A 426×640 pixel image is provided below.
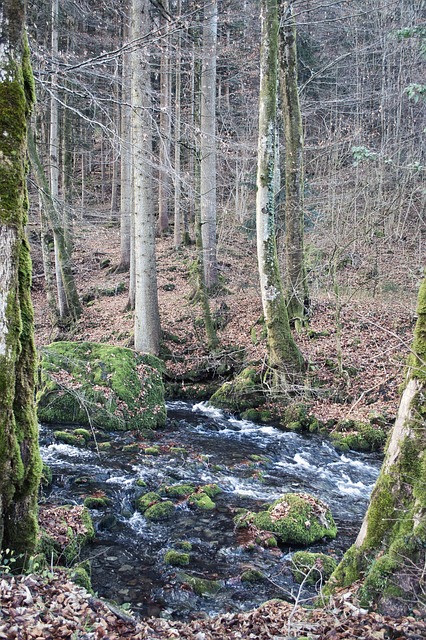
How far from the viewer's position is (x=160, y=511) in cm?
691

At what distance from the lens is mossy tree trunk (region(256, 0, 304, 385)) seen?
34.1ft

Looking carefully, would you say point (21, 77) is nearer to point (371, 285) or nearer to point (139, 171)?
point (139, 171)

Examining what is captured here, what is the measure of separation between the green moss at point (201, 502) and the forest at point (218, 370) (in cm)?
3

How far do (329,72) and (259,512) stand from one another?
22997 mm

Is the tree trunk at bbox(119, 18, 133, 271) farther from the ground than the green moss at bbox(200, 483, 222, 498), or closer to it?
farther from the ground

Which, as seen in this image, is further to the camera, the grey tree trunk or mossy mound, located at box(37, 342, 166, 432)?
the grey tree trunk

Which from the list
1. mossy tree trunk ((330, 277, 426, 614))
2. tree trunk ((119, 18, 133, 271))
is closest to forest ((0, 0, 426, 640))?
mossy tree trunk ((330, 277, 426, 614))

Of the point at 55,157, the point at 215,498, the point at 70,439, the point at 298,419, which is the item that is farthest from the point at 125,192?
the point at 215,498

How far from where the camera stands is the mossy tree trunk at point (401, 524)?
3750 millimetres

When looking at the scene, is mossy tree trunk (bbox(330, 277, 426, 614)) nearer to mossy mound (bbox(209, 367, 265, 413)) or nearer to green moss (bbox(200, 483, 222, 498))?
green moss (bbox(200, 483, 222, 498))

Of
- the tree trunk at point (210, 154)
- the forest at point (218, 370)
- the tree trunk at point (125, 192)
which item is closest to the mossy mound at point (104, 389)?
the forest at point (218, 370)

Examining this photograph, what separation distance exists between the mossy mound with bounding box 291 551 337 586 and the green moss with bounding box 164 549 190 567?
1262 mm

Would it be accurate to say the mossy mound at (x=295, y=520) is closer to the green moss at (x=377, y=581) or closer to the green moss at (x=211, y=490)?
the green moss at (x=211, y=490)

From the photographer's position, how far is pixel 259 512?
273 inches
